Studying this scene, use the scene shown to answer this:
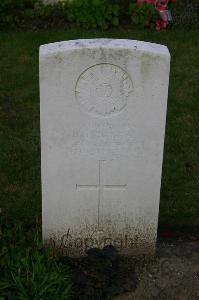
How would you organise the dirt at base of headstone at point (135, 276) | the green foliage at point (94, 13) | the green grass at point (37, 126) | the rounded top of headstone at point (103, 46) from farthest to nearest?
the green foliage at point (94, 13) < the green grass at point (37, 126) < the dirt at base of headstone at point (135, 276) < the rounded top of headstone at point (103, 46)

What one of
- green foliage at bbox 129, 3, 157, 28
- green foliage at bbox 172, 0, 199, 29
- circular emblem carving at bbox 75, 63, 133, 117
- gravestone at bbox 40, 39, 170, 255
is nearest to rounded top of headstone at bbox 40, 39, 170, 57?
gravestone at bbox 40, 39, 170, 255

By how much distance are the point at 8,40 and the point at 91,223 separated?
4.23 meters

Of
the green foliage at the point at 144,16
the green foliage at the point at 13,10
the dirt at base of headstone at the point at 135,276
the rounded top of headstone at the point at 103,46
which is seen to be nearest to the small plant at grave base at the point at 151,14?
the green foliage at the point at 144,16

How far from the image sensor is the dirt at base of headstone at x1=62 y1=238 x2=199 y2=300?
156 inches

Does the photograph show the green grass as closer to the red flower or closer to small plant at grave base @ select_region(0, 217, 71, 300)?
the red flower

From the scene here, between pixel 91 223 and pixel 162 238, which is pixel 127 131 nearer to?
pixel 91 223

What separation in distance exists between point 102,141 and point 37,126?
231cm

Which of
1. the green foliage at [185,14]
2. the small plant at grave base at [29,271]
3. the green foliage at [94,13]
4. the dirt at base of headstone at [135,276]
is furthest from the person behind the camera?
the green foliage at [185,14]

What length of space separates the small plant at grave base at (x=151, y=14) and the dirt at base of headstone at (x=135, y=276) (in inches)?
172

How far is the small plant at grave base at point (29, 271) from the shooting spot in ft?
12.4

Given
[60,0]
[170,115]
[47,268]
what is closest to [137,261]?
[47,268]

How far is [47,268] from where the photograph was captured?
395cm

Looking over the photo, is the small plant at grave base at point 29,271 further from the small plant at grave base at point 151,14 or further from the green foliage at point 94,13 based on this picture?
the small plant at grave base at point 151,14

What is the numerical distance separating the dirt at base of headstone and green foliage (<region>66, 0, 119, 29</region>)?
438cm
